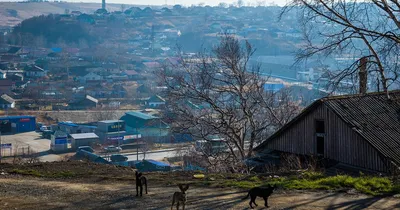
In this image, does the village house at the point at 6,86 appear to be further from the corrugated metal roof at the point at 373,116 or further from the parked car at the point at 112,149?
the corrugated metal roof at the point at 373,116

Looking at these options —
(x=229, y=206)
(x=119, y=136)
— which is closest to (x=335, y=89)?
(x=229, y=206)

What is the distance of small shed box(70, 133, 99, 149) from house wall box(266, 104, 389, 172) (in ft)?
76.2

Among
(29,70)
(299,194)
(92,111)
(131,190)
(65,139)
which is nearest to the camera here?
(299,194)

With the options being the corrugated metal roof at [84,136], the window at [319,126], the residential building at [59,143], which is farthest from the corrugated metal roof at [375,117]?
the corrugated metal roof at [84,136]

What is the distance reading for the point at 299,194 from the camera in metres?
6.66

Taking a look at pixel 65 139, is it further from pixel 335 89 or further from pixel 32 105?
pixel 335 89

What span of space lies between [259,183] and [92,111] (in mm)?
38799

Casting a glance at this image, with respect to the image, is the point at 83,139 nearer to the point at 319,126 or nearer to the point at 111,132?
the point at 111,132

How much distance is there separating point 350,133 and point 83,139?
25629 millimetres

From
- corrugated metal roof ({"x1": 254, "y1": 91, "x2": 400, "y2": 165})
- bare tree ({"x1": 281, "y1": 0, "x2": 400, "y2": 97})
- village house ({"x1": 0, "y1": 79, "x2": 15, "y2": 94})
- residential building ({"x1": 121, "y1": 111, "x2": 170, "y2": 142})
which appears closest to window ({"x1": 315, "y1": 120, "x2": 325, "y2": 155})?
corrugated metal roof ({"x1": 254, "y1": 91, "x2": 400, "y2": 165})

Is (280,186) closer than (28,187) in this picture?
Yes

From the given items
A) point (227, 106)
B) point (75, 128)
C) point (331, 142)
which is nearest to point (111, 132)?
point (75, 128)

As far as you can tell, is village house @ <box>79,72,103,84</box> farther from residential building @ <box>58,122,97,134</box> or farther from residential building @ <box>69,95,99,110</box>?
residential building @ <box>58,122,97,134</box>

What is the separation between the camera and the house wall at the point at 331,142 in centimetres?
923
